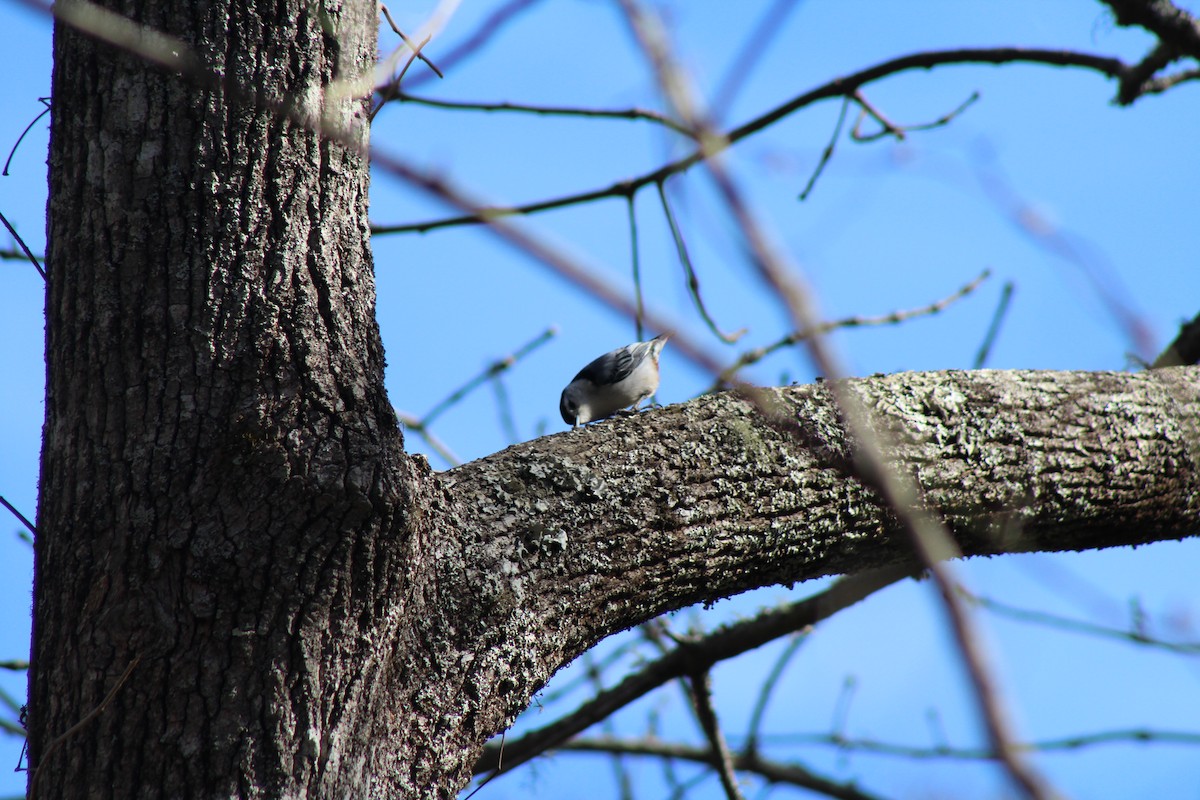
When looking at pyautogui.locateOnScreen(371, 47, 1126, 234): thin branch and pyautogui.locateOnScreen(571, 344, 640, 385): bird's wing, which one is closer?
pyautogui.locateOnScreen(371, 47, 1126, 234): thin branch

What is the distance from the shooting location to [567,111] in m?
2.51

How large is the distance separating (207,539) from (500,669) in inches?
21.1

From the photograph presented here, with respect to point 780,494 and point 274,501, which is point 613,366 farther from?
point 274,501

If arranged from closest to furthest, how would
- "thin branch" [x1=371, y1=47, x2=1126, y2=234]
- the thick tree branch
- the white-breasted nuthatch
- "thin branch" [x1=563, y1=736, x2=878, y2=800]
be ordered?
the thick tree branch, "thin branch" [x1=371, y1=47, x2=1126, y2=234], "thin branch" [x1=563, y1=736, x2=878, y2=800], the white-breasted nuthatch

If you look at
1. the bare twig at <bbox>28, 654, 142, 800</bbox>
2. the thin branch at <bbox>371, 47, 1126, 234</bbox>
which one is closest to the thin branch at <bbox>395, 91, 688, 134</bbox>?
the thin branch at <bbox>371, 47, 1126, 234</bbox>

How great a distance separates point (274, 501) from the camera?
1.49 m

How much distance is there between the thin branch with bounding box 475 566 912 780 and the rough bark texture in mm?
983

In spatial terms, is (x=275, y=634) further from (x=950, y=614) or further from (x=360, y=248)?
(x=950, y=614)

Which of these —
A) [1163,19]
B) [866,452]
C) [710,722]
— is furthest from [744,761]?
[866,452]

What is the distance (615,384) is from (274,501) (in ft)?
10.8

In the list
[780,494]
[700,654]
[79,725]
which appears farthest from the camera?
[700,654]

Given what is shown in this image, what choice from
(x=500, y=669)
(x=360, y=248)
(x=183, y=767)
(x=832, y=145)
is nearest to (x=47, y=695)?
(x=183, y=767)

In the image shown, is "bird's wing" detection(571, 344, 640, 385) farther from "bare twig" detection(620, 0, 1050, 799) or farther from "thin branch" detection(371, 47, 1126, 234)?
"bare twig" detection(620, 0, 1050, 799)

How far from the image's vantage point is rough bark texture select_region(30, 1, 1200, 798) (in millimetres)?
1458
